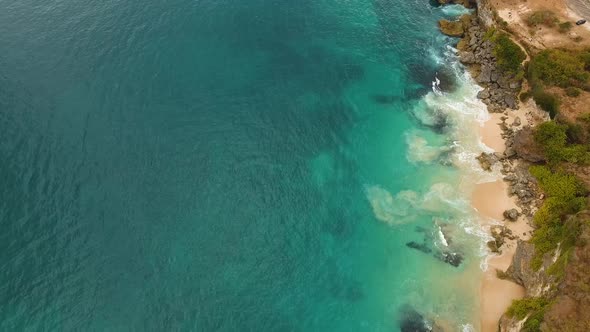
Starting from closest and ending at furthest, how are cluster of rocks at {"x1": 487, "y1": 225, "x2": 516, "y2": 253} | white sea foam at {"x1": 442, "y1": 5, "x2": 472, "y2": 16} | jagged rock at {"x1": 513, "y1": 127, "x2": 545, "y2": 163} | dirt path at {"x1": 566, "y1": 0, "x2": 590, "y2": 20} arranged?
cluster of rocks at {"x1": 487, "y1": 225, "x2": 516, "y2": 253} < jagged rock at {"x1": 513, "y1": 127, "x2": 545, "y2": 163} < dirt path at {"x1": 566, "y1": 0, "x2": 590, "y2": 20} < white sea foam at {"x1": 442, "y1": 5, "x2": 472, "y2": 16}

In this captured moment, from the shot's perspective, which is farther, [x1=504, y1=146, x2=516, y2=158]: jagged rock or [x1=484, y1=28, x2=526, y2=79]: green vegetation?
[x1=484, y1=28, x2=526, y2=79]: green vegetation

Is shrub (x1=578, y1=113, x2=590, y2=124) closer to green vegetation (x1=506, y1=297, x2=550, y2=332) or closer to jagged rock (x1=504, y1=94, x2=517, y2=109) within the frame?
jagged rock (x1=504, y1=94, x2=517, y2=109)

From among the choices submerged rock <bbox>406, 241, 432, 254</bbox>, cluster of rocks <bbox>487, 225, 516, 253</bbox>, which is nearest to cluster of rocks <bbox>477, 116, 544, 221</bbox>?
cluster of rocks <bbox>487, 225, 516, 253</bbox>

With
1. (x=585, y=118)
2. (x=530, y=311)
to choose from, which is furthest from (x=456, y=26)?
(x=530, y=311)

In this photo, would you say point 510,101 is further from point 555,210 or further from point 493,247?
point 493,247

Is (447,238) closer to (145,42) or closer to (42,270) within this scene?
(42,270)

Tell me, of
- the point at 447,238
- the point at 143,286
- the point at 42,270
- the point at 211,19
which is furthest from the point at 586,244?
the point at 211,19
